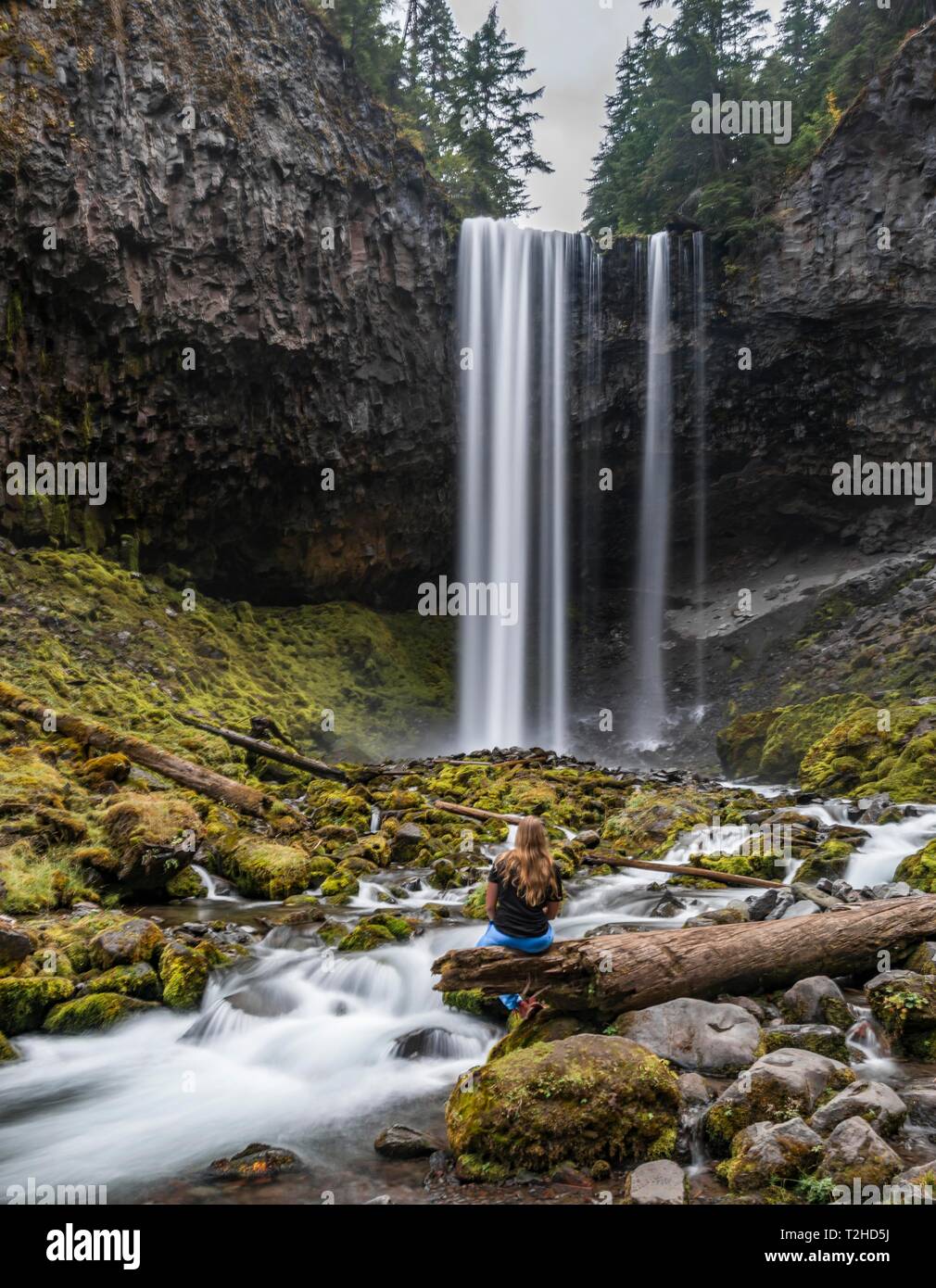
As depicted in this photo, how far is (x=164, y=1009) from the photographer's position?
21.5ft

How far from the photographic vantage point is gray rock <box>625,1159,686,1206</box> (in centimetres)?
365

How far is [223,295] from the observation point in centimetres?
2277

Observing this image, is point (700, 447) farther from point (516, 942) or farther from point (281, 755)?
point (516, 942)

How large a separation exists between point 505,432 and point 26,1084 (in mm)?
27980

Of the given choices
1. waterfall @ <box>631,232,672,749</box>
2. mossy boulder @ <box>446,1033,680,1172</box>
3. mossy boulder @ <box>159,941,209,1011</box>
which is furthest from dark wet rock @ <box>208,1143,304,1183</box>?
waterfall @ <box>631,232,672,749</box>

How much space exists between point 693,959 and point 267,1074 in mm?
3344

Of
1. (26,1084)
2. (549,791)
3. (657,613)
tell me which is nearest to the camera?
(26,1084)

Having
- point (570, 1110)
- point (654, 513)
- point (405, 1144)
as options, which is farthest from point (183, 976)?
point (654, 513)

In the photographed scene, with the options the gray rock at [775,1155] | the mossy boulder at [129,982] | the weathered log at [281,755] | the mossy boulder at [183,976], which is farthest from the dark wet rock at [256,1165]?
the weathered log at [281,755]

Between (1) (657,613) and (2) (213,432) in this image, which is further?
(1) (657,613)

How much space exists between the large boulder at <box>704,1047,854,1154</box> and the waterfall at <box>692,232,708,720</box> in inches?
973

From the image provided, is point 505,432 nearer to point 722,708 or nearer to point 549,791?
point 722,708

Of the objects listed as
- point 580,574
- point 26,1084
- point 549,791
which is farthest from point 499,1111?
point 580,574

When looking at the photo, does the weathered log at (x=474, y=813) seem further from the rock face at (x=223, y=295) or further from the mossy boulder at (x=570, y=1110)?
the rock face at (x=223, y=295)
